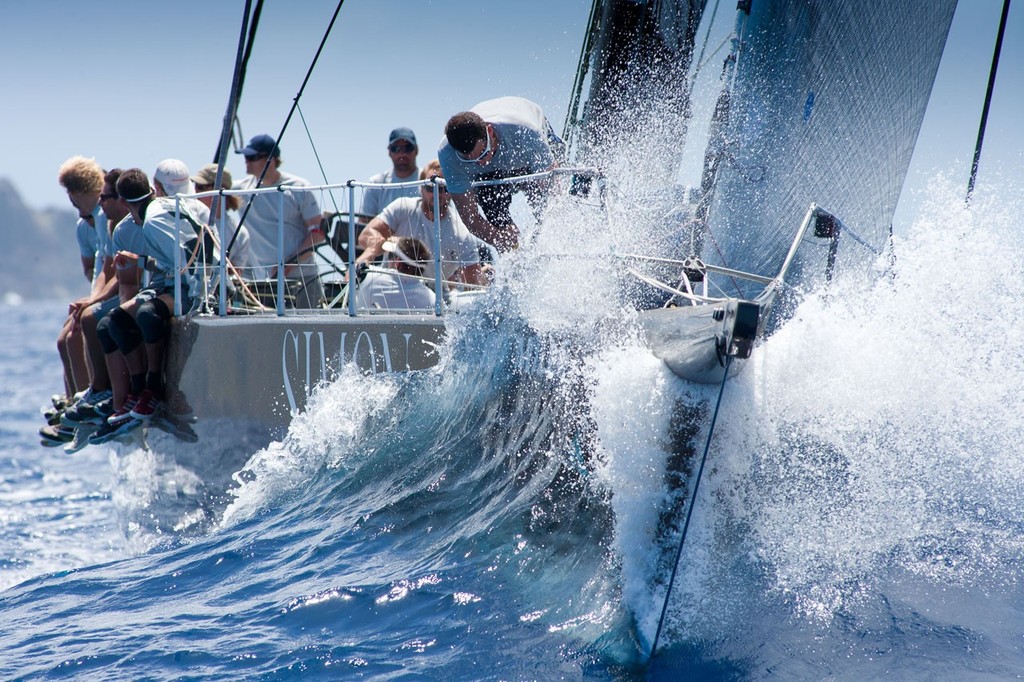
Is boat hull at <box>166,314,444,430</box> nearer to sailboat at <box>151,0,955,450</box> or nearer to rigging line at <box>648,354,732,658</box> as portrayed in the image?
sailboat at <box>151,0,955,450</box>

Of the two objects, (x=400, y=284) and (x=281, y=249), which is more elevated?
(x=281, y=249)

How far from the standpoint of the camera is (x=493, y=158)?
5.50 metres

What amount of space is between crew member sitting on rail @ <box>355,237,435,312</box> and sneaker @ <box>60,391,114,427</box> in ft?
7.63

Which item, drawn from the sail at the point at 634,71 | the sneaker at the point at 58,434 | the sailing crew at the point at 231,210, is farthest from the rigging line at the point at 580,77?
the sneaker at the point at 58,434

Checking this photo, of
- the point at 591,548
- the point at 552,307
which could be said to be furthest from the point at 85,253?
the point at 591,548

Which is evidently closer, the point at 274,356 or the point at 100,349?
the point at 274,356

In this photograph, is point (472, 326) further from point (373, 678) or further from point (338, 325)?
point (373, 678)

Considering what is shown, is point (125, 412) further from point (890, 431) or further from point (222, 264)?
point (890, 431)

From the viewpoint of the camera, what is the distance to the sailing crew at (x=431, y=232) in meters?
6.22

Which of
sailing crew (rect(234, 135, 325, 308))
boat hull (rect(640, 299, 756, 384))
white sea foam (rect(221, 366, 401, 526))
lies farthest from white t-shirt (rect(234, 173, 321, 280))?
boat hull (rect(640, 299, 756, 384))

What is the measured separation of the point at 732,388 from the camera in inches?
139

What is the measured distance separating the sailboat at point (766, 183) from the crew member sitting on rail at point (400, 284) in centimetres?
40

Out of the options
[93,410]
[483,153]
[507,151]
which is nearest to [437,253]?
[483,153]

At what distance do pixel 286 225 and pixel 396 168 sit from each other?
947mm
